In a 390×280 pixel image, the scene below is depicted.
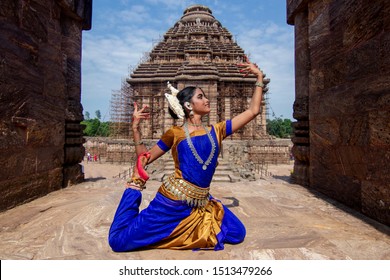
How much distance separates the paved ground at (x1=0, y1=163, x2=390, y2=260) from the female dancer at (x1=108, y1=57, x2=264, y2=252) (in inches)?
4.4

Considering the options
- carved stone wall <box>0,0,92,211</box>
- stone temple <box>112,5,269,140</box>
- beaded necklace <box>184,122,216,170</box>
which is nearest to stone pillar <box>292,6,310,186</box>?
beaded necklace <box>184,122,216,170</box>

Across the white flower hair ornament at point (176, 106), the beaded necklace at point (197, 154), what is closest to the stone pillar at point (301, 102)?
the beaded necklace at point (197, 154)

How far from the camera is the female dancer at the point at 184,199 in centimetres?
203

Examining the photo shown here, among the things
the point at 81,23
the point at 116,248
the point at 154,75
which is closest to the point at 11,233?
the point at 116,248

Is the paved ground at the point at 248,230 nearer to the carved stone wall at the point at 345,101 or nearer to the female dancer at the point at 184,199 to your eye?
the female dancer at the point at 184,199

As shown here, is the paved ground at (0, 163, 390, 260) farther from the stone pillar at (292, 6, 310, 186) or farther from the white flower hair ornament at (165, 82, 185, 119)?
the white flower hair ornament at (165, 82, 185, 119)

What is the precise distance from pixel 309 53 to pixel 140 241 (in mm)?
4663

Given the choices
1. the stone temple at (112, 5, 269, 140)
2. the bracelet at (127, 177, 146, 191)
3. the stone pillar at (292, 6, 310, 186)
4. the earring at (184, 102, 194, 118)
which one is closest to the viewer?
the bracelet at (127, 177, 146, 191)

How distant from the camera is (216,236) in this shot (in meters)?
2.11

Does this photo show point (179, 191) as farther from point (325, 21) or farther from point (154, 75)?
point (154, 75)

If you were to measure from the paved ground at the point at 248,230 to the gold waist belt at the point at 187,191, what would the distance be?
0.43m

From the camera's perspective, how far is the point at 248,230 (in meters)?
2.55

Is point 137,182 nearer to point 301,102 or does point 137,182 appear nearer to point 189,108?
point 189,108

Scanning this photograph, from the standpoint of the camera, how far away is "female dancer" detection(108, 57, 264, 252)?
203 cm
